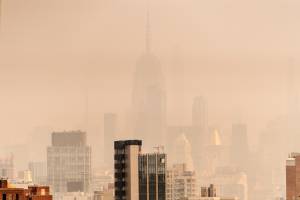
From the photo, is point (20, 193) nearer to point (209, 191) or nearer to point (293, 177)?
point (209, 191)

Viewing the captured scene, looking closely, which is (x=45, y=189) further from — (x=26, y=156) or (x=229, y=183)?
(x=229, y=183)

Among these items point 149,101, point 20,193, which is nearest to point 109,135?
point 149,101

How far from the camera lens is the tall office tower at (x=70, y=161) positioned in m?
12.7

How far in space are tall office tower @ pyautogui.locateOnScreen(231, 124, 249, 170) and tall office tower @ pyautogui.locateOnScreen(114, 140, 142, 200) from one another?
2399mm

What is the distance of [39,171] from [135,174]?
210 cm

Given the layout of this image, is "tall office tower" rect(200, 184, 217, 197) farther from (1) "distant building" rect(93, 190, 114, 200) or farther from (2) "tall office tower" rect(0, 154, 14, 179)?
(2) "tall office tower" rect(0, 154, 14, 179)

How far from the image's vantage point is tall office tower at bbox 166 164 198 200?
1183 cm

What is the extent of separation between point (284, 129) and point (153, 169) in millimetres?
2910

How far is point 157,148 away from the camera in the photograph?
11547mm

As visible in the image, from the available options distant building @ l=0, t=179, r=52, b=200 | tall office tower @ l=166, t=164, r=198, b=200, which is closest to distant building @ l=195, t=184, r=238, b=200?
tall office tower @ l=166, t=164, r=198, b=200

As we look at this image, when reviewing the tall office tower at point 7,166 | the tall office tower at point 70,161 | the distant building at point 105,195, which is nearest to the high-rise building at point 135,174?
the distant building at point 105,195

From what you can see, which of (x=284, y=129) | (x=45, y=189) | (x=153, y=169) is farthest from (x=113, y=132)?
(x=45, y=189)

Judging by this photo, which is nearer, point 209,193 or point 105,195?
point 105,195

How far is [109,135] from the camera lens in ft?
40.1
